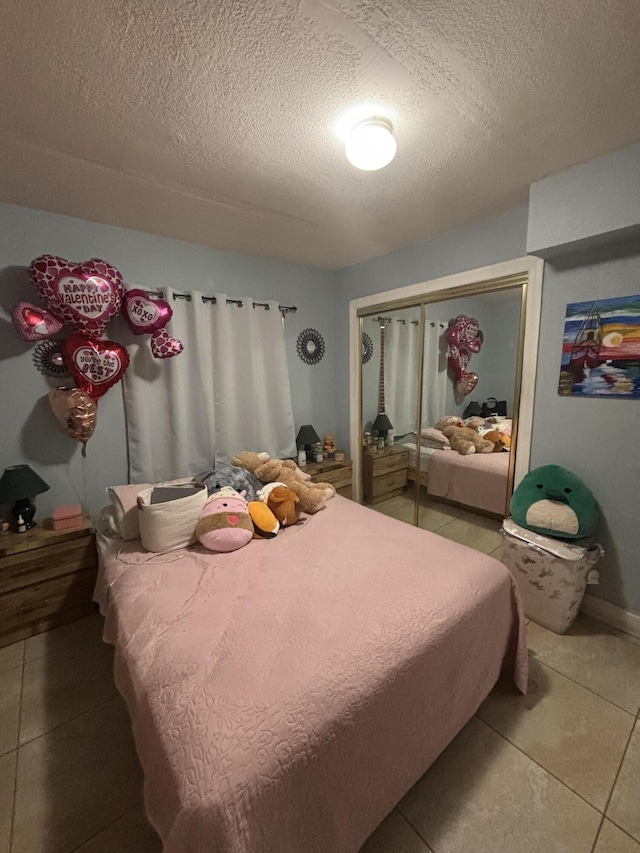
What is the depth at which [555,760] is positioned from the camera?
128cm

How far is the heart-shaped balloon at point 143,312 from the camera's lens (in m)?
2.13

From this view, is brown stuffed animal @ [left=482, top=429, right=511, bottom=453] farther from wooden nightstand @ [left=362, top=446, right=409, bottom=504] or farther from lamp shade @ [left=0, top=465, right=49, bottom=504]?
lamp shade @ [left=0, top=465, right=49, bottom=504]

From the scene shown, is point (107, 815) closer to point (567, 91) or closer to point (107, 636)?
point (107, 636)

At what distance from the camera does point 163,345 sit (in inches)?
89.2

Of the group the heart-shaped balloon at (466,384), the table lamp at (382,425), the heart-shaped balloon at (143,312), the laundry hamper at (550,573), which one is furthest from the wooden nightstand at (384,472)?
the heart-shaped balloon at (143,312)

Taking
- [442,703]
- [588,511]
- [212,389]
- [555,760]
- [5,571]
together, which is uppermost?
[212,389]

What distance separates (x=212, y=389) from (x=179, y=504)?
3.61ft

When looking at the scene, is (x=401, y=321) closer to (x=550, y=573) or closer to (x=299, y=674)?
(x=550, y=573)

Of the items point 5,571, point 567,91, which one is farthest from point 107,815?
point 567,91

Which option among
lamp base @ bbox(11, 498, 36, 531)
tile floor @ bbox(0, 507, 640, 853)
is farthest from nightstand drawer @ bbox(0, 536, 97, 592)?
tile floor @ bbox(0, 507, 640, 853)

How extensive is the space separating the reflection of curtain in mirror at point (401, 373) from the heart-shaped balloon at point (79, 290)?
2.06 meters

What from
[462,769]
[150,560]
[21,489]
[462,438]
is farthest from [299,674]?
[462,438]

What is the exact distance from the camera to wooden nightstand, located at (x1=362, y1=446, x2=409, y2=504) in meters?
3.08

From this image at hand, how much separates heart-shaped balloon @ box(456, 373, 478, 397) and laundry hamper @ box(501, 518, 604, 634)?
101 centimetres
